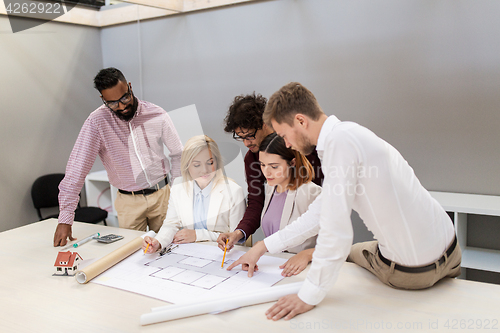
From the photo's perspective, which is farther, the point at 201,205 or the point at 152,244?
the point at 201,205

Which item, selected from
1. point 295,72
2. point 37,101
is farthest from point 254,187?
point 37,101

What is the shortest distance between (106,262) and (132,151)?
3.23 feet

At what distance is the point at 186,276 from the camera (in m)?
1.39

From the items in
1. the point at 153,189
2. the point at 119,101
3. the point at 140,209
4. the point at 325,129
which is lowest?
the point at 140,209

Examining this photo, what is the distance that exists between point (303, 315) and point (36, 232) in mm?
1663

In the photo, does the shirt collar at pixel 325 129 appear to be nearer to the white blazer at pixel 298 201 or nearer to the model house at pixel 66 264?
the white blazer at pixel 298 201

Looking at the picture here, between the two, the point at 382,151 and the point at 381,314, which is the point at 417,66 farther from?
the point at 381,314

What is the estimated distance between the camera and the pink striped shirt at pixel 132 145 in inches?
84.4

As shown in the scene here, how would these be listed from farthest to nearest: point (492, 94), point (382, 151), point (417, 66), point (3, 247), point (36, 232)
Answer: point (417, 66) → point (492, 94) → point (36, 232) → point (3, 247) → point (382, 151)

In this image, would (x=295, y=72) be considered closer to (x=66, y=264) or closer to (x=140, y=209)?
(x=140, y=209)

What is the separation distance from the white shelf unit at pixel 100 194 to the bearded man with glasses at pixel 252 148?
2.22m

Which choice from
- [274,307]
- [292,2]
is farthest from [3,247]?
[292,2]

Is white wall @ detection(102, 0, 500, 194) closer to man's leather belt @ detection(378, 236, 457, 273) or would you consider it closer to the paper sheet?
man's leather belt @ detection(378, 236, 457, 273)

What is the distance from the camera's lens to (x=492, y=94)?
2391 mm
